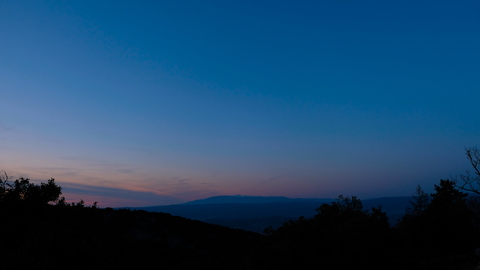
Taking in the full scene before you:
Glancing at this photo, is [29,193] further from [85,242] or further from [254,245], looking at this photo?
[254,245]

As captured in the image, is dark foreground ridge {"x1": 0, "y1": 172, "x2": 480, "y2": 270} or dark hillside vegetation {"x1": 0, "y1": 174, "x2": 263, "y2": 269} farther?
dark hillside vegetation {"x1": 0, "y1": 174, "x2": 263, "y2": 269}

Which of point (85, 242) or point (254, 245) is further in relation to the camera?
point (85, 242)

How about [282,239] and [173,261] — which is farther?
[173,261]

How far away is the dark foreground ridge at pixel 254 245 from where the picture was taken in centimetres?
A: 1423

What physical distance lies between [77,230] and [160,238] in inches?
522

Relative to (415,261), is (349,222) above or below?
above

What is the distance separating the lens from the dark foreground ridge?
1423cm

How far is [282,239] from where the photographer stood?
15.2m

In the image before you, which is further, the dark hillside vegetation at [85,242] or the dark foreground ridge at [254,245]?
the dark hillside vegetation at [85,242]

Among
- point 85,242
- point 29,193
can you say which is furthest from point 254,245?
point 29,193

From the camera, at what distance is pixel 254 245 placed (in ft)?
52.2

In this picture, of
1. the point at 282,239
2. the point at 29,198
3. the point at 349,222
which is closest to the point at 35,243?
the point at 29,198

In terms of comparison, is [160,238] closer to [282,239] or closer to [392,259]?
[282,239]

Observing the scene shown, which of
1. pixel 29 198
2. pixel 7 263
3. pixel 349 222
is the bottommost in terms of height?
pixel 7 263
